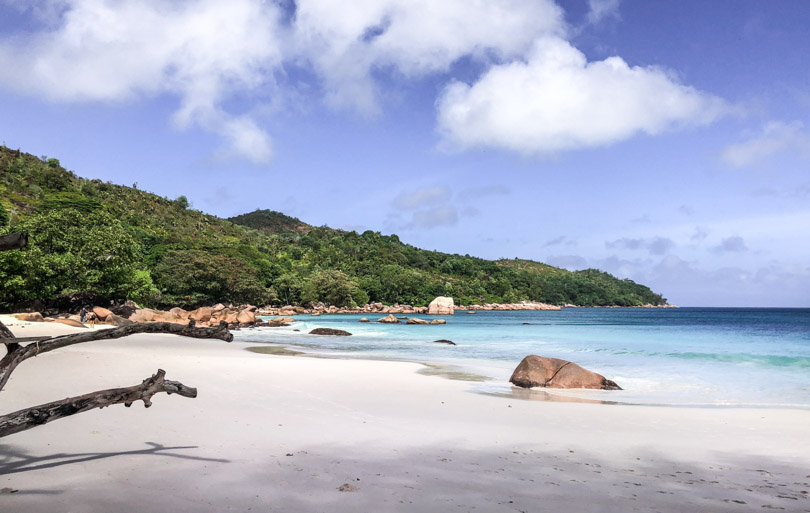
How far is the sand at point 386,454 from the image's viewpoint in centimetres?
420

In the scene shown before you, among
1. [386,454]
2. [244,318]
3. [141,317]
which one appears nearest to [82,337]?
[386,454]

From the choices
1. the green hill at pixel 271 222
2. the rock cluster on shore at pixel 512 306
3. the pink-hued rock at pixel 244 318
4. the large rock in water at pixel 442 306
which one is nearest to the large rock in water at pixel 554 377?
the pink-hued rock at pixel 244 318

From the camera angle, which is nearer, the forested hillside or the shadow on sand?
the shadow on sand

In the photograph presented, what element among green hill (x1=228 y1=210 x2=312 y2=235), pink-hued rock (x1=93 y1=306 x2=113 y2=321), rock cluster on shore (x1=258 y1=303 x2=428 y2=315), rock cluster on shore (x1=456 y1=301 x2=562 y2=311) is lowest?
rock cluster on shore (x1=258 y1=303 x2=428 y2=315)

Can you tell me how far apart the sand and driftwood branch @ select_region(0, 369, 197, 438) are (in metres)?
0.59

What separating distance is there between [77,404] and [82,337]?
50 cm

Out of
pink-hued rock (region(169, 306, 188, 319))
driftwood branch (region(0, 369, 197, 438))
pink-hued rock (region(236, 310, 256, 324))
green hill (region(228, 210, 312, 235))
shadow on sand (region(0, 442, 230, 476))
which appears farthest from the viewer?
green hill (region(228, 210, 312, 235))

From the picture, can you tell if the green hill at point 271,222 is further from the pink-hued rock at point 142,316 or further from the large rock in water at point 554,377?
the large rock in water at point 554,377

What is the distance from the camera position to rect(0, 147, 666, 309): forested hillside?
36.2 metres

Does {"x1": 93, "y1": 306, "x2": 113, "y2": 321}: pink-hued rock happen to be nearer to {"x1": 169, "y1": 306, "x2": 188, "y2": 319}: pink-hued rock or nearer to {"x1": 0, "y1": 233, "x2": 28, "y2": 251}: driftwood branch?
{"x1": 169, "y1": 306, "x2": 188, "y2": 319}: pink-hued rock

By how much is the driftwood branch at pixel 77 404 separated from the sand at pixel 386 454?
59 centimetres

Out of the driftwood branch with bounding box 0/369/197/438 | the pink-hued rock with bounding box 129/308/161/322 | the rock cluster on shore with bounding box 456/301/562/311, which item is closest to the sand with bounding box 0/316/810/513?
the driftwood branch with bounding box 0/369/197/438

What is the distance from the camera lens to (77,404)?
3904mm

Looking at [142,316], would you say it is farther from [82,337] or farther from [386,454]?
[82,337]
